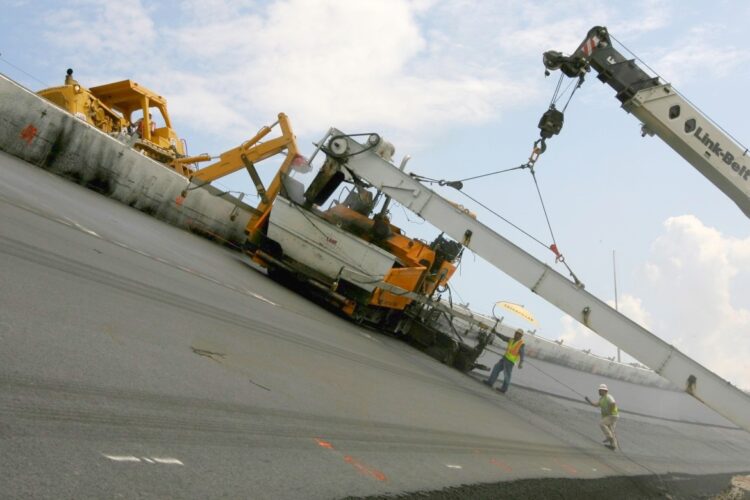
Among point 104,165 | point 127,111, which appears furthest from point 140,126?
point 104,165

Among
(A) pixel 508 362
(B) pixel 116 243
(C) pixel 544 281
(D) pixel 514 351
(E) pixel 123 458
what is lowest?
(E) pixel 123 458

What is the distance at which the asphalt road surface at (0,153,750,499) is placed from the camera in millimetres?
3740

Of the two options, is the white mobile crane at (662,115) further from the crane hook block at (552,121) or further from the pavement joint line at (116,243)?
the pavement joint line at (116,243)

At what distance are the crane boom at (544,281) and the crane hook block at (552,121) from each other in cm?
228

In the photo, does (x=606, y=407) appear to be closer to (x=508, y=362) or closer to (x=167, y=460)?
(x=508, y=362)

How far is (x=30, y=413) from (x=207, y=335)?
347 centimetres

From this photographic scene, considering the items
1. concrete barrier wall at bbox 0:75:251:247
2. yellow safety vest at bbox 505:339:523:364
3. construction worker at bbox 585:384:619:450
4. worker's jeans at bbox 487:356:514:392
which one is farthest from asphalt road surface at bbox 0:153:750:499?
concrete barrier wall at bbox 0:75:251:247

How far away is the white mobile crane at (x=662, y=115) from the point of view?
1153 cm

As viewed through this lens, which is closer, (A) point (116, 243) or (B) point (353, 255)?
(A) point (116, 243)

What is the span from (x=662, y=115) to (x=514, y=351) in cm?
564

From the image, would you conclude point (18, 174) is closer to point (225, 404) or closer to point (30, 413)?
point (225, 404)

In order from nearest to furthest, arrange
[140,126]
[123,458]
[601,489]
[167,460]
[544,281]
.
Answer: [123,458]
[167,460]
[601,489]
[544,281]
[140,126]

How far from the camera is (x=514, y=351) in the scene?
1498 centimetres

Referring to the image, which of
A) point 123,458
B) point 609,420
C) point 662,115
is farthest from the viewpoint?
point 609,420
